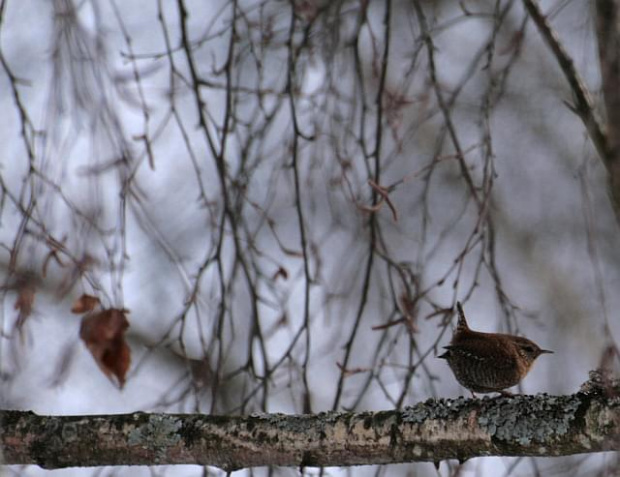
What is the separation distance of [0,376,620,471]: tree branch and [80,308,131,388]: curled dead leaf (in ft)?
0.43

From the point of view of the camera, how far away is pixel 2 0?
8.55ft

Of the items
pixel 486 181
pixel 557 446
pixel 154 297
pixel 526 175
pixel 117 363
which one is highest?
pixel 526 175

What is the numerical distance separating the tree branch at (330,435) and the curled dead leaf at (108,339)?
0.13 m

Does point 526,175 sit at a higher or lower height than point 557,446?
higher

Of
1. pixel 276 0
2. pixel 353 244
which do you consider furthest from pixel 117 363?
pixel 276 0

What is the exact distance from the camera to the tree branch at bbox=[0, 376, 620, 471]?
2.21 m

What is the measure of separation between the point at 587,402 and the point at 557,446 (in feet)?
0.39

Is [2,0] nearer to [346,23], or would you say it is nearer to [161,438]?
[161,438]

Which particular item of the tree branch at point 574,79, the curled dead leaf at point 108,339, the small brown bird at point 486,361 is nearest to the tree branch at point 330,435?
the curled dead leaf at point 108,339

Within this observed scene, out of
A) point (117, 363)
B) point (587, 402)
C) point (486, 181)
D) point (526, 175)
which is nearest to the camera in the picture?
point (587, 402)

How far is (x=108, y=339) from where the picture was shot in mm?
2512

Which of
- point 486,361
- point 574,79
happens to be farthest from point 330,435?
point 574,79

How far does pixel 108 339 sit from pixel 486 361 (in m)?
1.01

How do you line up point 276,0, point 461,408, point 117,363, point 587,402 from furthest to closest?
point 276,0 → point 117,363 → point 461,408 → point 587,402
